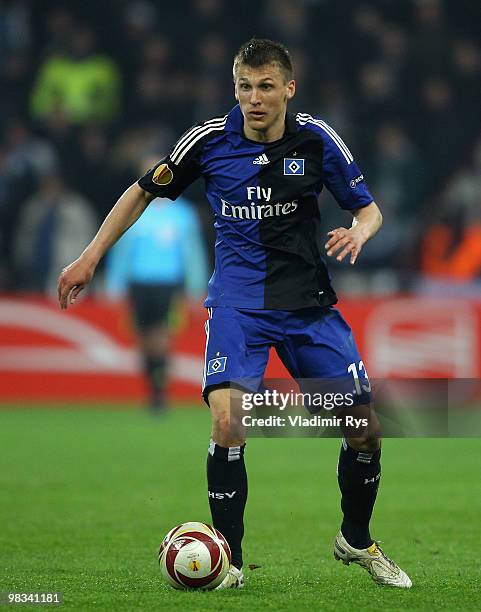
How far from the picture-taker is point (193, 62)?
16.2 m

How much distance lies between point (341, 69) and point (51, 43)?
3622 millimetres

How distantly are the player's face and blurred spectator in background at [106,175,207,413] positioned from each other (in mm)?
7884

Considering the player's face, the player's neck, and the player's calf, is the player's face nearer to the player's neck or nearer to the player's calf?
the player's neck

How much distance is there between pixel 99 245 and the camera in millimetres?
5105

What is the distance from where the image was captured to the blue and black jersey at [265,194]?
5145 millimetres

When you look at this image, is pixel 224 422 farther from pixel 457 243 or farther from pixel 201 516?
pixel 457 243

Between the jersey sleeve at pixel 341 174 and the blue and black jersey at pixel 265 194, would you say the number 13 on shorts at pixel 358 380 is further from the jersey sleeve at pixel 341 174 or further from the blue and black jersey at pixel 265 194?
the jersey sleeve at pixel 341 174

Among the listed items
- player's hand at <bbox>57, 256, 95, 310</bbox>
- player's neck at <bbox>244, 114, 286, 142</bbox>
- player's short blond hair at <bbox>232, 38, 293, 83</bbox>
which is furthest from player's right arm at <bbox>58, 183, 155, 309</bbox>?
player's short blond hair at <bbox>232, 38, 293, 83</bbox>

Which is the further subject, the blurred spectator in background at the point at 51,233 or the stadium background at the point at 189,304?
the blurred spectator in background at the point at 51,233

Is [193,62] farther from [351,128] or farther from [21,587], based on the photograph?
[21,587]

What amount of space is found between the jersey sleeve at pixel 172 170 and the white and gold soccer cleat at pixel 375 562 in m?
1.58

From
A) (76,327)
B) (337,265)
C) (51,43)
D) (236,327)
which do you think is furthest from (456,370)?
(236,327)

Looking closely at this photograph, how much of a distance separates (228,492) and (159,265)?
8.16 m

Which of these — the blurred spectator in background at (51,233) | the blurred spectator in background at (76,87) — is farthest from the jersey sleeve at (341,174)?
the blurred spectator in background at (76,87)
